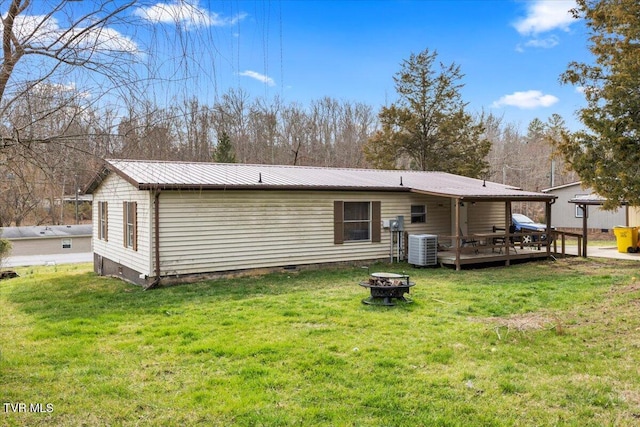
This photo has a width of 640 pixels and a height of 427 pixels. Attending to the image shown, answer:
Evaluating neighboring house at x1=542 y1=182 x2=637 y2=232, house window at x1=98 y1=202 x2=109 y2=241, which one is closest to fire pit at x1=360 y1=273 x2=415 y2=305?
house window at x1=98 y1=202 x2=109 y2=241

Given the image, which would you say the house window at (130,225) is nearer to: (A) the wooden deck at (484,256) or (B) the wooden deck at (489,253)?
(B) the wooden deck at (489,253)

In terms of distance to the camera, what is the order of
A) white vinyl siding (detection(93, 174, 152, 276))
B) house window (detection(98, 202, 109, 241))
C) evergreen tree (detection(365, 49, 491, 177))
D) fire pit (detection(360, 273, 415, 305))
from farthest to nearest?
evergreen tree (detection(365, 49, 491, 177)), house window (detection(98, 202, 109, 241)), white vinyl siding (detection(93, 174, 152, 276)), fire pit (detection(360, 273, 415, 305))

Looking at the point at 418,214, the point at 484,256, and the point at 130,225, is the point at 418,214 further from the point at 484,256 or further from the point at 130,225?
the point at 130,225

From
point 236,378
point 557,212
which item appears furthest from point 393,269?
point 557,212

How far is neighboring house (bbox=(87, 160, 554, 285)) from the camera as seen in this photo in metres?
9.71

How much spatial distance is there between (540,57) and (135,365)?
52.0ft

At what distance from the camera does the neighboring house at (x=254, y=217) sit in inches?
382

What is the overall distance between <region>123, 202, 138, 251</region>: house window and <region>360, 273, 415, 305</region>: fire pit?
5586 millimetres

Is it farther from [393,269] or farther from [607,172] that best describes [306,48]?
[607,172]

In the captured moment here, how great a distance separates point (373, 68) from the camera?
5008mm

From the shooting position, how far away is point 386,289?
7227 mm

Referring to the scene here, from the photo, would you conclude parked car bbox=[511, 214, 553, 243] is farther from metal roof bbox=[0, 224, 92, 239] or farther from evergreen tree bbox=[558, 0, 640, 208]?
metal roof bbox=[0, 224, 92, 239]

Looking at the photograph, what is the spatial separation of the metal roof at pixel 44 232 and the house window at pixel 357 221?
14874 millimetres

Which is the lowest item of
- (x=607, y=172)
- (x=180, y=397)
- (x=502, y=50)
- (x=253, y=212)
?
(x=180, y=397)
